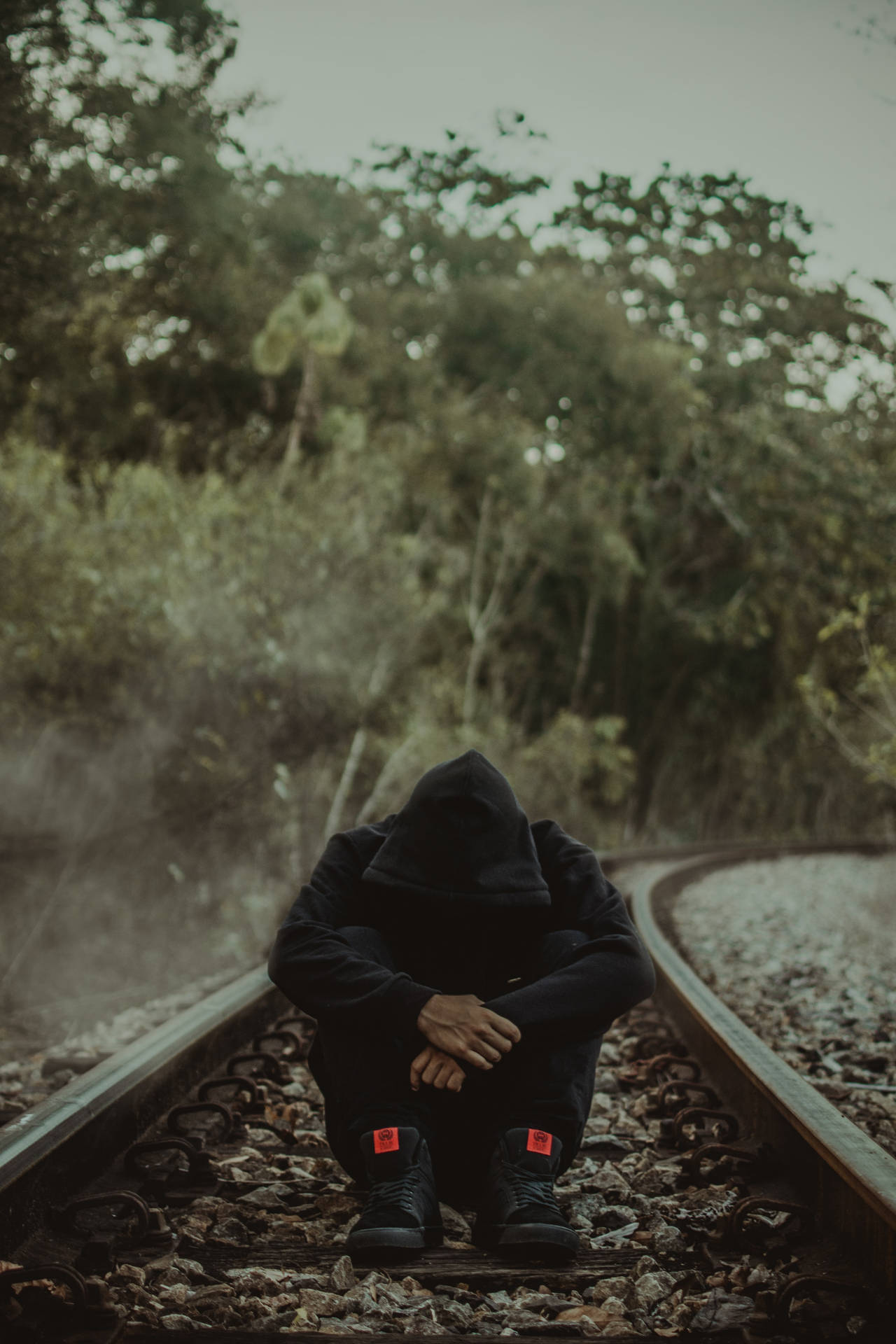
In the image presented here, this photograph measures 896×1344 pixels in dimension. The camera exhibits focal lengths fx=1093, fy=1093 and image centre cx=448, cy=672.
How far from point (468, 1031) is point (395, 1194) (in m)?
0.35

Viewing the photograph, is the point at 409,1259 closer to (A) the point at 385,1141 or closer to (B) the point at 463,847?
(A) the point at 385,1141

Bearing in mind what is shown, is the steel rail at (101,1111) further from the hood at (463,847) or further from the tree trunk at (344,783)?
the tree trunk at (344,783)

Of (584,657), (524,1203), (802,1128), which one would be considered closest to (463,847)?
(524,1203)

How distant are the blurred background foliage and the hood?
250 inches

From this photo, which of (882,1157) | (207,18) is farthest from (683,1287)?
(207,18)

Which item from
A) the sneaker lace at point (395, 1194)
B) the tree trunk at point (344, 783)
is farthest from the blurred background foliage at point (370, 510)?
the sneaker lace at point (395, 1194)

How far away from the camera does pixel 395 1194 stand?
2211mm

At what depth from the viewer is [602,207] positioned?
22531mm

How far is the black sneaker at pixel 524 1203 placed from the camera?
7.00ft

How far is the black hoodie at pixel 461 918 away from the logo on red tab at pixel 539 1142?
20 cm

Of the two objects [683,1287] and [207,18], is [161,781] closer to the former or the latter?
[683,1287]

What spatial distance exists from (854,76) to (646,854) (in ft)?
35.2

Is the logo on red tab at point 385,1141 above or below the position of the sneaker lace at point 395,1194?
above

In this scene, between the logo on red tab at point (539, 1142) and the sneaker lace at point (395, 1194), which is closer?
the sneaker lace at point (395, 1194)
